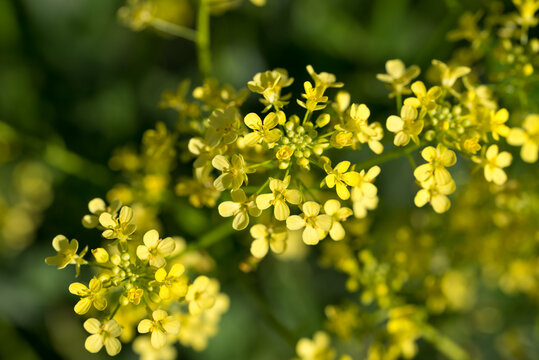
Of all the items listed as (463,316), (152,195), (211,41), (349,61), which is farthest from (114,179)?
(463,316)

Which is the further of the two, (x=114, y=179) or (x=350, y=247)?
(x=114, y=179)

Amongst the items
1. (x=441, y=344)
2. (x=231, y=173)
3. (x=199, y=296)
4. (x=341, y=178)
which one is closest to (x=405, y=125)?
(x=341, y=178)

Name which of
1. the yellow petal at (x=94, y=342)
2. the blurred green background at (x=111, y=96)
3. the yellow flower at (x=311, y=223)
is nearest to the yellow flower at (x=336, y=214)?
the yellow flower at (x=311, y=223)

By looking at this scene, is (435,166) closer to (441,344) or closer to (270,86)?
(270,86)

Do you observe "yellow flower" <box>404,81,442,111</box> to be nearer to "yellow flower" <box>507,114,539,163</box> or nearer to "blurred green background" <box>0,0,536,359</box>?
"yellow flower" <box>507,114,539,163</box>

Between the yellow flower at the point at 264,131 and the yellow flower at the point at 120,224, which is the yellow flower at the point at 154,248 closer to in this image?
the yellow flower at the point at 120,224

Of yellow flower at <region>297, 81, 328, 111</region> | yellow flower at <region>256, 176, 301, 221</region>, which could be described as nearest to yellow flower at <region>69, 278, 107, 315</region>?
yellow flower at <region>256, 176, 301, 221</region>

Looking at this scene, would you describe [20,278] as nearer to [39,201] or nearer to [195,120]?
[39,201]

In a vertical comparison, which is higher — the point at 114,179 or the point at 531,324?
the point at 114,179
